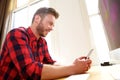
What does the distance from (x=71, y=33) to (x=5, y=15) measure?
1707 mm

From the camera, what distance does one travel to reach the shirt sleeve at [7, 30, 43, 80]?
85 cm

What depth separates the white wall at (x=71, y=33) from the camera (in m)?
1.63

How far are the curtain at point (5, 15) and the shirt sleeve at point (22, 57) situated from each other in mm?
2076

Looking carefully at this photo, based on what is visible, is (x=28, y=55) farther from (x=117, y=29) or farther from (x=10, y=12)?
(x=10, y=12)

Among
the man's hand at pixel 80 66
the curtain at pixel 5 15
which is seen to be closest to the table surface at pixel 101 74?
the man's hand at pixel 80 66

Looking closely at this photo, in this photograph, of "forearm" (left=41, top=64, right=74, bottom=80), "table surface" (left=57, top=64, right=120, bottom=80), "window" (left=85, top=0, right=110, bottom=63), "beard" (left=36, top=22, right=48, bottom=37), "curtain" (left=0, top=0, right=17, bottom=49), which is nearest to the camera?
"table surface" (left=57, top=64, right=120, bottom=80)

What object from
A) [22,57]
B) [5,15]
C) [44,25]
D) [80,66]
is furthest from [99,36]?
[5,15]

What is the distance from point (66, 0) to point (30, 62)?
3.90 ft

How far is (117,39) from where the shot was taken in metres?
0.73

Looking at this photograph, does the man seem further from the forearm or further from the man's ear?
the man's ear

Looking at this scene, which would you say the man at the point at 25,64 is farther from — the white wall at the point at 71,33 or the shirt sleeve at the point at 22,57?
the white wall at the point at 71,33

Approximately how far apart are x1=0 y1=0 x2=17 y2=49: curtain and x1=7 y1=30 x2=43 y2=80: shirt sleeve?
208 cm

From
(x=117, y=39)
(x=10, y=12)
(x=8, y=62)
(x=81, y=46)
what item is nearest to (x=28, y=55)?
(x=8, y=62)

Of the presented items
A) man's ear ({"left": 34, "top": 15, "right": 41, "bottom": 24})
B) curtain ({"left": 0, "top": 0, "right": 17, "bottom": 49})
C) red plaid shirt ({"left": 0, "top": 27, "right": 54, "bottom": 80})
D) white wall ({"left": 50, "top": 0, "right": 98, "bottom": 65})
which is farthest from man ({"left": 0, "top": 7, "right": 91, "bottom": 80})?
curtain ({"left": 0, "top": 0, "right": 17, "bottom": 49})
